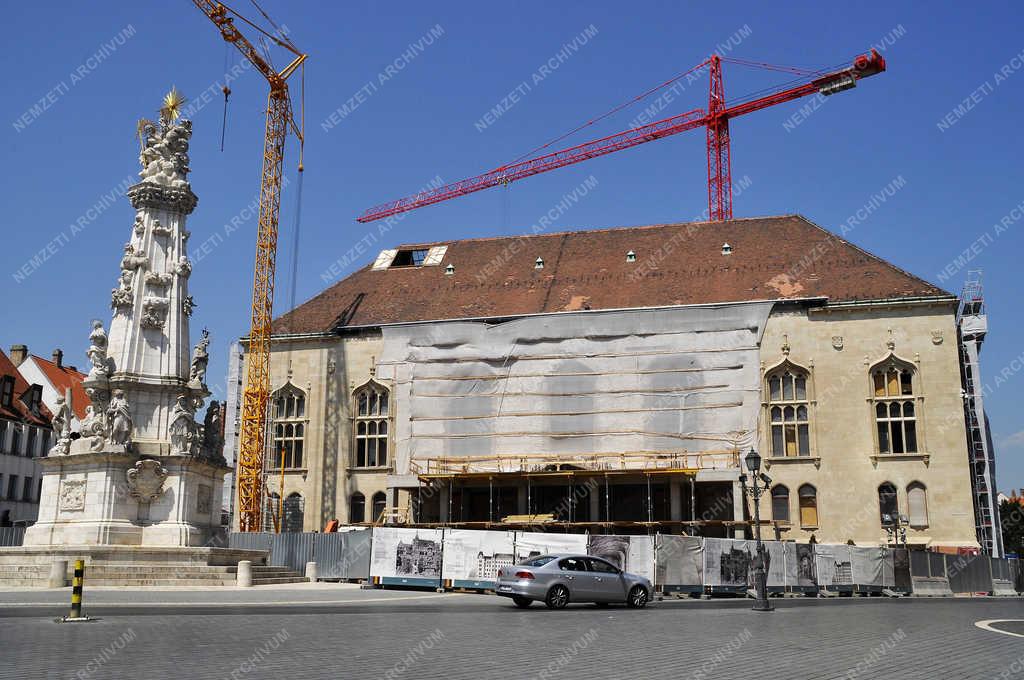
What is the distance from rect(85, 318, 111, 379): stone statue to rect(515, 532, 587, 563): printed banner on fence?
13905 mm

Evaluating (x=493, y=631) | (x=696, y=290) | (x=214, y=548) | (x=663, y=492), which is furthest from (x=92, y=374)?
(x=696, y=290)

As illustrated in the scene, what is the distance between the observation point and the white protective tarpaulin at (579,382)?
150 ft

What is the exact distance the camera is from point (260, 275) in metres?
56.7

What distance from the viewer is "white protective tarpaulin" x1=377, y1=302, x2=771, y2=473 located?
150 feet

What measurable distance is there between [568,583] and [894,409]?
29.0 meters

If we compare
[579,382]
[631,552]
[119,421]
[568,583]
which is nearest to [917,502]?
[579,382]

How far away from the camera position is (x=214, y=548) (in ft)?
96.2

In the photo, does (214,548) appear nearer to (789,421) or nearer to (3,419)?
(789,421)

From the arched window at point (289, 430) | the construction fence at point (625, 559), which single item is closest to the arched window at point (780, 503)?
the construction fence at point (625, 559)

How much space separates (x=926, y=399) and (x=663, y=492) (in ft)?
42.7

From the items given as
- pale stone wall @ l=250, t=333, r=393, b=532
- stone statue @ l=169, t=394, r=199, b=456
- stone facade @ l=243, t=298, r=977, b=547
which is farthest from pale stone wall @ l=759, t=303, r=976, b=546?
stone statue @ l=169, t=394, r=199, b=456

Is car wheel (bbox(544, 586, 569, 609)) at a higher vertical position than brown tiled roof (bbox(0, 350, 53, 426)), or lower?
lower

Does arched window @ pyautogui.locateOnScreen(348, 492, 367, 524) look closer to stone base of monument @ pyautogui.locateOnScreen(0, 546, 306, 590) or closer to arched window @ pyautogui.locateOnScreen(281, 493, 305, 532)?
arched window @ pyautogui.locateOnScreen(281, 493, 305, 532)

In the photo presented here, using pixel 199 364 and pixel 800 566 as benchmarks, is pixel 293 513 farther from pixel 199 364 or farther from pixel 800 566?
pixel 800 566
